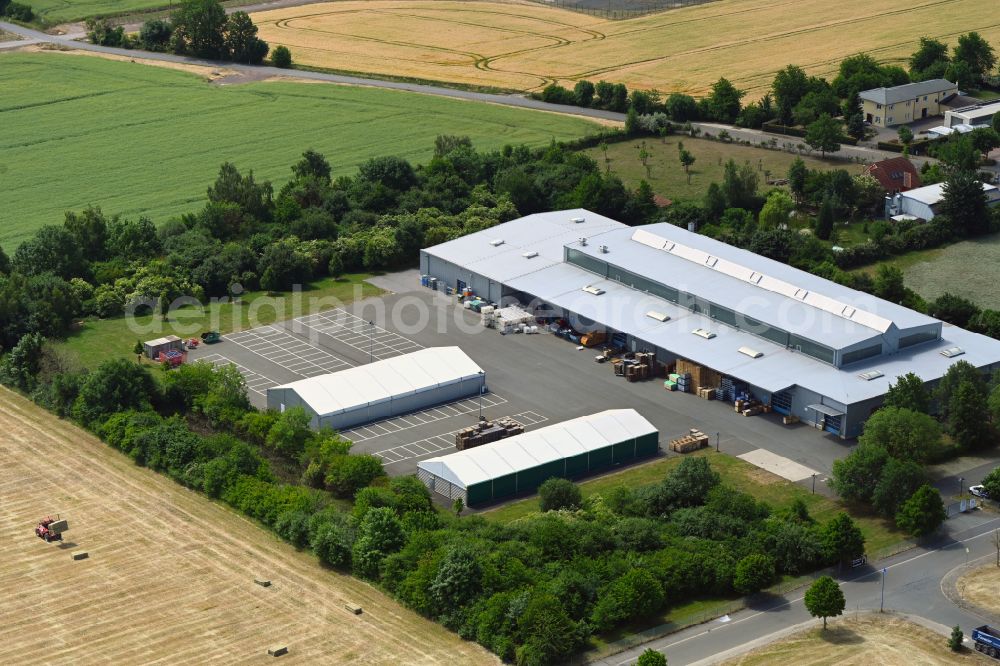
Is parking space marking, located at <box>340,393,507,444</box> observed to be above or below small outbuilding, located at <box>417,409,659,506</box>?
below

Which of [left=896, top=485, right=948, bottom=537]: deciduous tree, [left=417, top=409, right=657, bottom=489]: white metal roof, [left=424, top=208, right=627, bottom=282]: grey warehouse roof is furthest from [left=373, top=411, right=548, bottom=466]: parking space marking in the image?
[left=896, top=485, right=948, bottom=537]: deciduous tree

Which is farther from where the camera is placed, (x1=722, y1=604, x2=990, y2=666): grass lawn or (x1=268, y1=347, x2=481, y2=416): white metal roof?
(x1=268, y1=347, x2=481, y2=416): white metal roof

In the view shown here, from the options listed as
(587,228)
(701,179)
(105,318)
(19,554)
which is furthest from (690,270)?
(19,554)

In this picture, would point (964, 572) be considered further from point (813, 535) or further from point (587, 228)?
point (587, 228)

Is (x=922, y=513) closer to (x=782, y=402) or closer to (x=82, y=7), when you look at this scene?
(x=782, y=402)

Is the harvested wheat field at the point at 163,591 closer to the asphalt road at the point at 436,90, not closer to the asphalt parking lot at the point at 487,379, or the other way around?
the asphalt parking lot at the point at 487,379

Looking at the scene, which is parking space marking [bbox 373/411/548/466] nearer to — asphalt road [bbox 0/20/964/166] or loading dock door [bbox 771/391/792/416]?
loading dock door [bbox 771/391/792/416]
